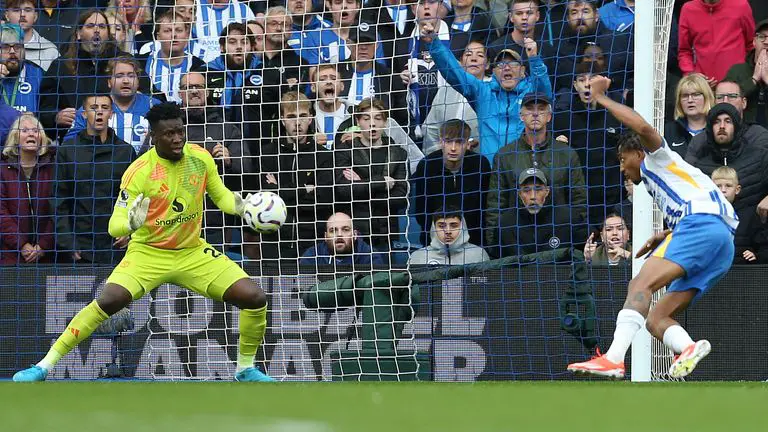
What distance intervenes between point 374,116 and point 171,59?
182cm

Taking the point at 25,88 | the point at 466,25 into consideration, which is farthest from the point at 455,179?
the point at 25,88

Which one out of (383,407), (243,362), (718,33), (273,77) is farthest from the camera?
(273,77)

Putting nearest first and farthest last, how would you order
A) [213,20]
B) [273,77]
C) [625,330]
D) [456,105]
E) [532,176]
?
[625,330] < [532,176] < [456,105] < [273,77] < [213,20]

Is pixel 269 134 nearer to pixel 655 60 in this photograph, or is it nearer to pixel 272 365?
pixel 272 365

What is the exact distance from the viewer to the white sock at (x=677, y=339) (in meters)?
6.63

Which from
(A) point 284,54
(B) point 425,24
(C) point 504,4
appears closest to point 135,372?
(A) point 284,54

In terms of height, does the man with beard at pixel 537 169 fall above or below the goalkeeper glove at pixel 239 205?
above

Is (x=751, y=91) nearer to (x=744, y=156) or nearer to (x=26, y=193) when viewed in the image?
(x=744, y=156)

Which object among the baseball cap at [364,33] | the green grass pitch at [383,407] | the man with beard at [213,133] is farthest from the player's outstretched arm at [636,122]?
the man with beard at [213,133]

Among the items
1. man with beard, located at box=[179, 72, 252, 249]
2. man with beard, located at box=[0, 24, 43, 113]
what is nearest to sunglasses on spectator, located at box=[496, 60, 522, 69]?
man with beard, located at box=[179, 72, 252, 249]

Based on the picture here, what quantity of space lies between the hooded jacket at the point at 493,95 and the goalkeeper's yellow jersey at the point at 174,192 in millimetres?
2340

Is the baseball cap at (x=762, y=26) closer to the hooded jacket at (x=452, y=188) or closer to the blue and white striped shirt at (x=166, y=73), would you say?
the hooded jacket at (x=452, y=188)

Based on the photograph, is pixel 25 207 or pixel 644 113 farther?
pixel 25 207

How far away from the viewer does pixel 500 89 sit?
971 centimetres
